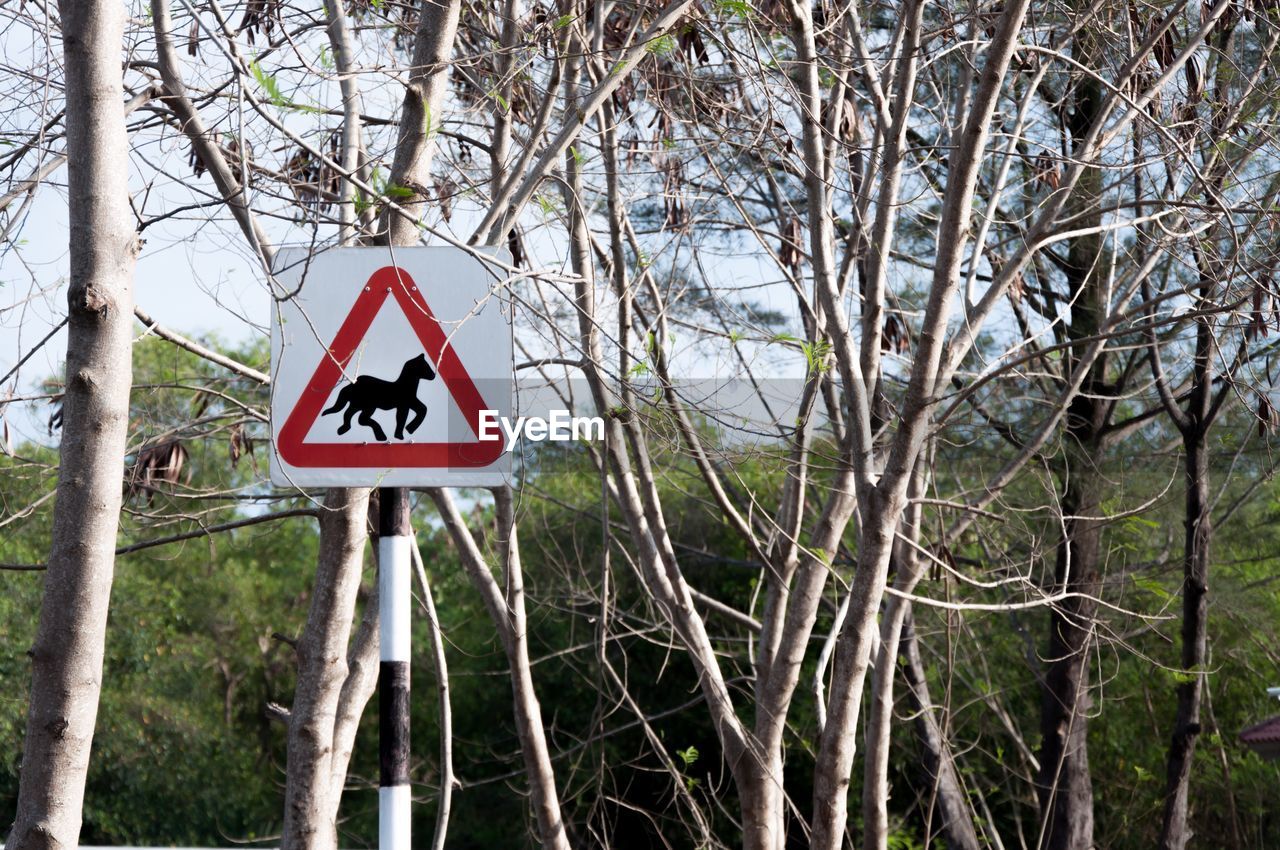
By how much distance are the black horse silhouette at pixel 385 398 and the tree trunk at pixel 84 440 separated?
422mm

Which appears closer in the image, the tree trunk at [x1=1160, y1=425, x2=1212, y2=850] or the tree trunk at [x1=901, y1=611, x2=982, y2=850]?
the tree trunk at [x1=1160, y1=425, x2=1212, y2=850]

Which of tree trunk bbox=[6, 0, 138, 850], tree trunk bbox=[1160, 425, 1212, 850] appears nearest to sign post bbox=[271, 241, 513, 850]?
tree trunk bbox=[6, 0, 138, 850]

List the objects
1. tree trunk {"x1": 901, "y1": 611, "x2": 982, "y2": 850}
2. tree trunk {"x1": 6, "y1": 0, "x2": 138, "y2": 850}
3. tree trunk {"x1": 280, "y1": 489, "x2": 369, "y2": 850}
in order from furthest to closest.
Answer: tree trunk {"x1": 901, "y1": 611, "x2": 982, "y2": 850} → tree trunk {"x1": 280, "y1": 489, "x2": 369, "y2": 850} → tree trunk {"x1": 6, "y1": 0, "x2": 138, "y2": 850}

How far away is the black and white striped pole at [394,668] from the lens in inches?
99.1

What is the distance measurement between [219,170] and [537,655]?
10.3 meters

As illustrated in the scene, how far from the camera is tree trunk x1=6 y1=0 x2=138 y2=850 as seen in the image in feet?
7.67

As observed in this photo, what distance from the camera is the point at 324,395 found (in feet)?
8.15

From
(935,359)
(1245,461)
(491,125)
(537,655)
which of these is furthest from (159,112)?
(537,655)

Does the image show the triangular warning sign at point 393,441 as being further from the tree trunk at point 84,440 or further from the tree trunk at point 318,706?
the tree trunk at point 318,706

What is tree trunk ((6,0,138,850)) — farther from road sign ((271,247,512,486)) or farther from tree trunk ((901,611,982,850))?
tree trunk ((901,611,982,850))

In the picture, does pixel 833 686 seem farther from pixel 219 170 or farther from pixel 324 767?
pixel 219 170

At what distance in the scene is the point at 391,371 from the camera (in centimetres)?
246

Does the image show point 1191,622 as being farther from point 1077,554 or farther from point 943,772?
point 943,772

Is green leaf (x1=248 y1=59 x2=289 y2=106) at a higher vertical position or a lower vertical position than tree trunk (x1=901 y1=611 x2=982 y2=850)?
higher
